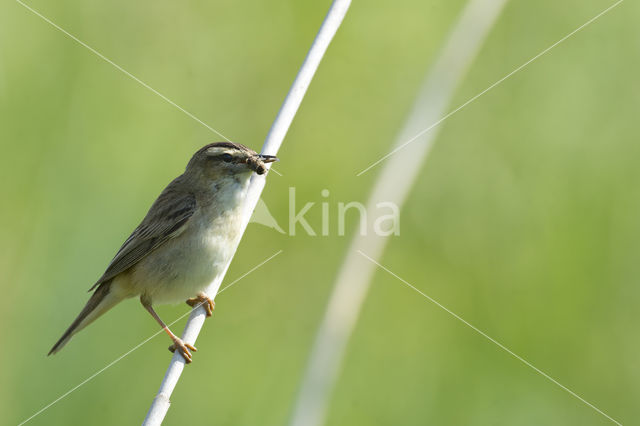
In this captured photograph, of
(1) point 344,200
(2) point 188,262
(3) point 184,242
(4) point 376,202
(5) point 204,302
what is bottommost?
(5) point 204,302

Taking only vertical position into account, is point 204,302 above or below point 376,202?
below

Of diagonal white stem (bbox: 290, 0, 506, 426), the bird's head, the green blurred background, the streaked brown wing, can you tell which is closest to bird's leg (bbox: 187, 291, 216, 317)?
the green blurred background

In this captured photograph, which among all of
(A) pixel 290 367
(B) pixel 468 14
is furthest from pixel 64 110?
(B) pixel 468 14

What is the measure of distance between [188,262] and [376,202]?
4.01ft

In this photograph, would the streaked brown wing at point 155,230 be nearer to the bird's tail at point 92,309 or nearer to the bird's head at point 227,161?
the bird's tail at point 92,309

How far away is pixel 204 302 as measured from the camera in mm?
3682

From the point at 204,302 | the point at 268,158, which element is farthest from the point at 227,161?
the point at 204,302

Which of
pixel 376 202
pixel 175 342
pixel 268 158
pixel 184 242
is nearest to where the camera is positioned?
pixel 376 202

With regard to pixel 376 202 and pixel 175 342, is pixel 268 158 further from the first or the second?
pixel 175 342

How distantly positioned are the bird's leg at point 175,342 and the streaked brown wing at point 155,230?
26 cm

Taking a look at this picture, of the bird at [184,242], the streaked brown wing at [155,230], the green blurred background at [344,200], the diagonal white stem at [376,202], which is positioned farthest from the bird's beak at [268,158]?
the green blurred background at [344,200]

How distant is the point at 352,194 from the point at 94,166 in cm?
166

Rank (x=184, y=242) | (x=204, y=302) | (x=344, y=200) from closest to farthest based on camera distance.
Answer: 1. (x=204, y=302)
2. (x=184, y=242)
3. (x=344, y=200)

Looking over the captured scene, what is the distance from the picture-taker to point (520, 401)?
3723mm
